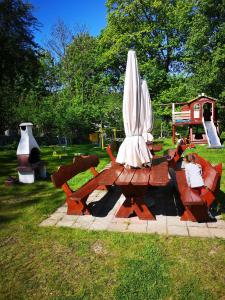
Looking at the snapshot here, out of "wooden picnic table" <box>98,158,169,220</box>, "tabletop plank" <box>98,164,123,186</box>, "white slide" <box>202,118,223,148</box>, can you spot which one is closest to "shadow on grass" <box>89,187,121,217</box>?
"wooden picnic table" <box>98,158,169,220</box>

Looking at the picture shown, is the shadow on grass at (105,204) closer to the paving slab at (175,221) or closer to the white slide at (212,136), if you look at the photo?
the paving slab at (175,221)

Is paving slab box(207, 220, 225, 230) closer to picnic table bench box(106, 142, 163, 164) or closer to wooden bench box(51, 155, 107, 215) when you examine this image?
wooden bench box(51, 155, 107, 215)

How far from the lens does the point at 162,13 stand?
1079 inches

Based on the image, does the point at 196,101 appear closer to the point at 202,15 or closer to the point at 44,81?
the point at 202,15

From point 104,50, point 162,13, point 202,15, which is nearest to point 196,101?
point 202,15

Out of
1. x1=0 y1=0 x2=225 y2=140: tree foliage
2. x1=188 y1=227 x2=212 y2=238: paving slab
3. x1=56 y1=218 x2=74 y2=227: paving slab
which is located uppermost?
x1=0 y1=0 x2=225 y2=140: tree foliage

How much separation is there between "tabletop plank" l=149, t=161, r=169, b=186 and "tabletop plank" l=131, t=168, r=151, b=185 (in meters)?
0.09

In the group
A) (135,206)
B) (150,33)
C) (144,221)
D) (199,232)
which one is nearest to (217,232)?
(199,232)

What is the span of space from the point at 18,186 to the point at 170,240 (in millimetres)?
5315

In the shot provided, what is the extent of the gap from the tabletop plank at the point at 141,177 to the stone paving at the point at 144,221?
0.78 meters

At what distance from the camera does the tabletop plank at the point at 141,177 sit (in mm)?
4808

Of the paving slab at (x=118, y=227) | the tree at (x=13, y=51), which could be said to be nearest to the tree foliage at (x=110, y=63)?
the tree at (x=13, y=51)

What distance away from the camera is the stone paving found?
4.69 m

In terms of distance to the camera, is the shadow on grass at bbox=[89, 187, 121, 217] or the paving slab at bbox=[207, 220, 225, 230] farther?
the shadow on grass at bbox=[89, 187, 121, 217]
